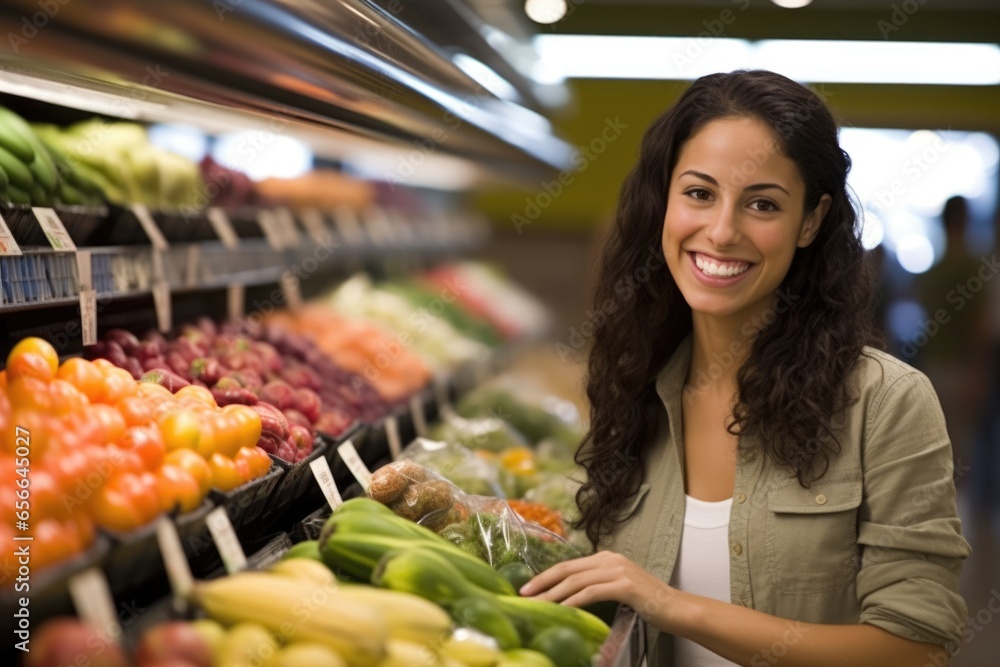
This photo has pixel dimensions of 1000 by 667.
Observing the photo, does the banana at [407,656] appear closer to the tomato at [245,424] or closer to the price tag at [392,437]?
the tomato at [245,424]

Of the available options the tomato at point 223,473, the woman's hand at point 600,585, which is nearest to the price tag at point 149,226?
the tomato at point 223,473

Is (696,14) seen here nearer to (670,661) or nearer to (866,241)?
(866,241)

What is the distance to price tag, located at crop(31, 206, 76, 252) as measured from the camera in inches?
81.6

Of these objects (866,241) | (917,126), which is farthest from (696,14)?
(866,241)

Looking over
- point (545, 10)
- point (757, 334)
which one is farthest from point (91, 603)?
point (545, 10)

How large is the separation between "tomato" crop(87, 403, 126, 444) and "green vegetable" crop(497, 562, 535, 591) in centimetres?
69

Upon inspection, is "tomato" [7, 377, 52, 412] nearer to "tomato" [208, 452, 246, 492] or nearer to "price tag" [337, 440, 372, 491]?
"tomato" [208, 452, 246, 492]

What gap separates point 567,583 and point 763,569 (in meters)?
0.47

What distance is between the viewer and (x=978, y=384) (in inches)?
288

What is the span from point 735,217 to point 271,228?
2272 millimetres

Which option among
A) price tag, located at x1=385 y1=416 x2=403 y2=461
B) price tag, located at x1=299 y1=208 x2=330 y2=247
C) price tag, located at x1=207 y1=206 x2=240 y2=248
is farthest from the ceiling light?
price tag, located at x1=385 y1=416 x2=403 y2=461

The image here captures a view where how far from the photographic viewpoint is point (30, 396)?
1510 millimetres

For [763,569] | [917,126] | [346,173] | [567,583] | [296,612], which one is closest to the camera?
[296,612]

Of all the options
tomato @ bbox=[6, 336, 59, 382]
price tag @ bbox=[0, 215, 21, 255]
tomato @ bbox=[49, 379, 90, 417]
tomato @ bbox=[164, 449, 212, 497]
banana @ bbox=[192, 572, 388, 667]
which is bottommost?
banana @ bbox=[192, 572, 388, 667]
